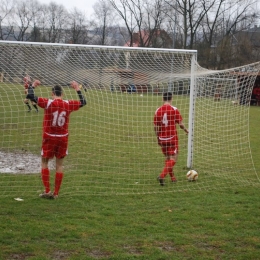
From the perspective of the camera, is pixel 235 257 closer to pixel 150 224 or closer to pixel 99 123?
pixel 150 224

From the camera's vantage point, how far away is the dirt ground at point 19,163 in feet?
29.8

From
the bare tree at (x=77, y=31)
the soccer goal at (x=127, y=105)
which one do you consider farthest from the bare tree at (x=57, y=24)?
Answer: the soccer goal at (x=127, y=105)

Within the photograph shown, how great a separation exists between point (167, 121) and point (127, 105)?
2.51 m

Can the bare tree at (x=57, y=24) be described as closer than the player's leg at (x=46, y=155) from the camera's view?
No

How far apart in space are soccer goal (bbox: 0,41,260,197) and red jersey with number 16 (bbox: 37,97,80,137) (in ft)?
3.08

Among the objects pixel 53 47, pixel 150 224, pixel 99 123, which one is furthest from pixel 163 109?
pixel 99 123

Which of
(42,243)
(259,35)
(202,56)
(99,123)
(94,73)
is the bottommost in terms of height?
(42,243)

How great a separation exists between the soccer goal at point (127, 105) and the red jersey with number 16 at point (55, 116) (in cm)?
94

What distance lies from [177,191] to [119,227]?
2193 millimetres

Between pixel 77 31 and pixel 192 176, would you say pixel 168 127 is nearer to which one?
pixel 192 176

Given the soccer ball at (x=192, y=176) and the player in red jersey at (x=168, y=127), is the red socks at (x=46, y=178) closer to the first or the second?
the player in red jersey at (x=168, y=127)

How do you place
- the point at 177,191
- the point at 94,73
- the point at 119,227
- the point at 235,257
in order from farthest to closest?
the point at 94,73 < the point at 177,191 < the point at 119,227 < the point at 235,257

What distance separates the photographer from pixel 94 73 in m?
9.69

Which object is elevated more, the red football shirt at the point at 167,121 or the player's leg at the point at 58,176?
the red football shirt at the point at 167,121
